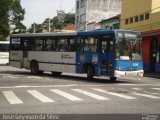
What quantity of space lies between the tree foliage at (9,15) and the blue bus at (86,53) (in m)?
36.7

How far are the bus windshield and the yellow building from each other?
12781 mm

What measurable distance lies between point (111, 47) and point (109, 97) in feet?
24.9

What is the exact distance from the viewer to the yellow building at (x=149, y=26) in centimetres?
3862

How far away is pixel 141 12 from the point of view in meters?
42.6

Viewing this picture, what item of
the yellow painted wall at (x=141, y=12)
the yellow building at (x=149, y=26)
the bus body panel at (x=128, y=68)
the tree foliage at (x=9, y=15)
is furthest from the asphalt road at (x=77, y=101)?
the tree foliage at (x=9, y=15)

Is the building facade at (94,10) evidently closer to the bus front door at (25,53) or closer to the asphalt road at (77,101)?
the bus front door at (25,53)

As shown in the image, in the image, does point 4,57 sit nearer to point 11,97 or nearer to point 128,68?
point 128,68

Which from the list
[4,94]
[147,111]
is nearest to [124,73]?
[4,94]

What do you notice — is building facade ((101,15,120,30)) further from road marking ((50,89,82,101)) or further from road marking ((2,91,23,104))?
road marking ((2,91,23,104))

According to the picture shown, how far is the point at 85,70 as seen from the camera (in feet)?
Result: 86.2

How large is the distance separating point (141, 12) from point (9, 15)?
108ft

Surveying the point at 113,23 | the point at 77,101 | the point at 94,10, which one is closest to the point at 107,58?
the point at 77,101

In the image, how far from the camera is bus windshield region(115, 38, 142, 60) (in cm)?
2388

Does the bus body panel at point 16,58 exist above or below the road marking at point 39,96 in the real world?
above
